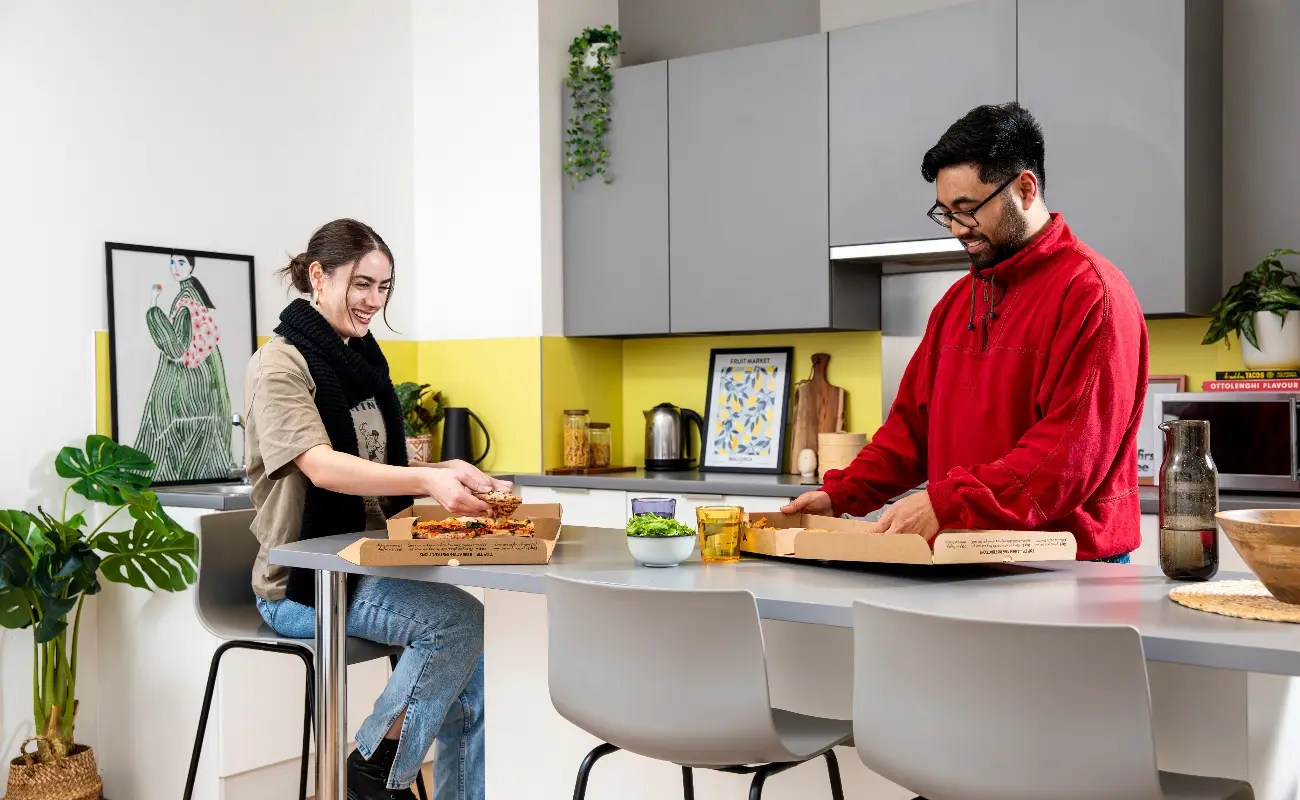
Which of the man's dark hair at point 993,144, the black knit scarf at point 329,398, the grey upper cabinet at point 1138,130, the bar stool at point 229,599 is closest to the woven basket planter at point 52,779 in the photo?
the bar stool at point 229,599

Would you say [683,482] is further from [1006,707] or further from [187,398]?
[1006,707]

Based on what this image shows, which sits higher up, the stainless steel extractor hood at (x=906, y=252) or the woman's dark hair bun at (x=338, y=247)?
the stainless steel extractor hood at (x=906, y=252)

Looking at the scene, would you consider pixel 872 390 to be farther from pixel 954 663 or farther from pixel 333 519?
pixel 954 663

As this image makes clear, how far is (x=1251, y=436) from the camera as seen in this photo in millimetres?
3059

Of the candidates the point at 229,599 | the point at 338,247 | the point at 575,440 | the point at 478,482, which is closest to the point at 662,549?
the point at 478,482

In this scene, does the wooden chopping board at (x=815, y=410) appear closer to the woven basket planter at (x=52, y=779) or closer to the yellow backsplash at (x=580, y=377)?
the yellow backsplash at (x=580, y=377)

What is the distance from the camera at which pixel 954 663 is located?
1.33m

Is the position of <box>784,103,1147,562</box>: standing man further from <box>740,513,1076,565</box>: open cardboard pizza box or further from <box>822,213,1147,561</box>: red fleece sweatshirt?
<box>740,513,1076,565</box>: open cardboard pizza box

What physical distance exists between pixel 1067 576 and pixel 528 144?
295 cm

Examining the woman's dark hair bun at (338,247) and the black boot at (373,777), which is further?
the woman's dark hair bun at (338,247)

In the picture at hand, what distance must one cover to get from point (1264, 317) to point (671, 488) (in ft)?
5.76

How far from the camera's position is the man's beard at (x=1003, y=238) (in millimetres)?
2062

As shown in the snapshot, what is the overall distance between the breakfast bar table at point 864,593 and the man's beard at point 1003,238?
21.6 inches

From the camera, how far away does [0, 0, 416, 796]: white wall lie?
3.38 m
